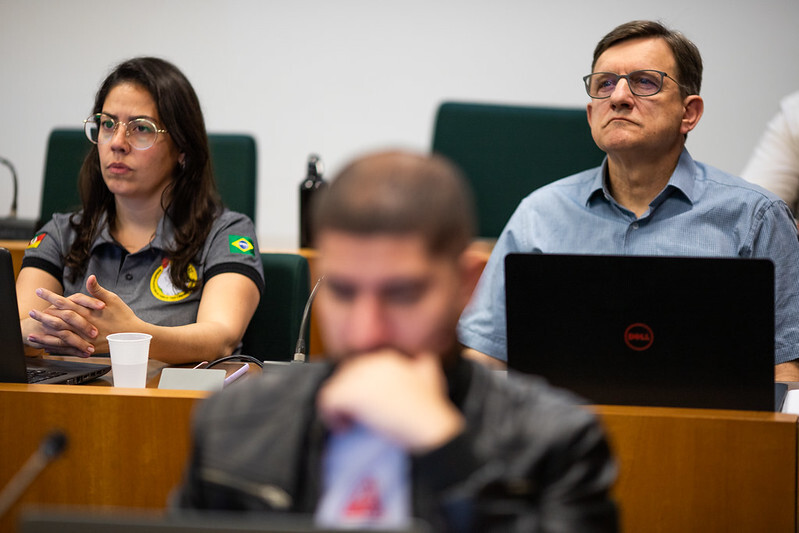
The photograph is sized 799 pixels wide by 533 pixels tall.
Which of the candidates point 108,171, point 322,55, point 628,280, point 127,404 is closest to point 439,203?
point 628,280

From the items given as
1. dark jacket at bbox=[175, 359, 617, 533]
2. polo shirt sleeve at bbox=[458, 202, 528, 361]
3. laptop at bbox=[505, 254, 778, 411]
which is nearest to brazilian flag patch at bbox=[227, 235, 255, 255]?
polo shirt sleeve at bbox=[458, 202, 528, 361]

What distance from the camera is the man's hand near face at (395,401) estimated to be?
1.99 ft

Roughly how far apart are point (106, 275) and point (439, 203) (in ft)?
5.16

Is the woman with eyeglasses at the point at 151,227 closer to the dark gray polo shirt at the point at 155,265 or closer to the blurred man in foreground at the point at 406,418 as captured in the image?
the dark gray polo shirt at the point at 155,265

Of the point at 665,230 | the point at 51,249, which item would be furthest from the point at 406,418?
the point at 51,249

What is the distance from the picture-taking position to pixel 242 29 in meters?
3.52

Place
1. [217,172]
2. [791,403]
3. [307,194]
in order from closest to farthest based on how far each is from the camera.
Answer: [791,403]
[217,172]
[307,194]

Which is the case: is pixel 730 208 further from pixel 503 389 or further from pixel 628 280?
pixel 503 389

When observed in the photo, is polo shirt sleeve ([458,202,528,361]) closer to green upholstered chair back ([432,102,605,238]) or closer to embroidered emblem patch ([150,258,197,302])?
green upholstered chair back ([432,102,605,238])

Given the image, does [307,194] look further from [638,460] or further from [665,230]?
[638,460]

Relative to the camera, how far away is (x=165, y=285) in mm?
2002

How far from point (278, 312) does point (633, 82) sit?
982 mm

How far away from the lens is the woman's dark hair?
2.03m

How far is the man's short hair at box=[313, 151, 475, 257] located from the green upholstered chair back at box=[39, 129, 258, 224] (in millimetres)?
1764
